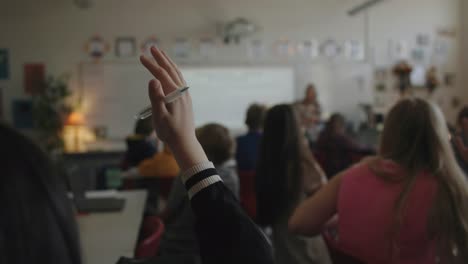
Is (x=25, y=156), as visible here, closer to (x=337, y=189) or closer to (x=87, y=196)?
(x=337, y=189)

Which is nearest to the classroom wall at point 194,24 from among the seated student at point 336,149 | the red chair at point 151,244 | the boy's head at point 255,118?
the seated student at point 336,149

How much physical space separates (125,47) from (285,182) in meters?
4.64

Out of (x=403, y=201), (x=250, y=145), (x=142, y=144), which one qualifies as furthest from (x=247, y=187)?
(x=403, y=201)

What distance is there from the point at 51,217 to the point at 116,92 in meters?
6.08

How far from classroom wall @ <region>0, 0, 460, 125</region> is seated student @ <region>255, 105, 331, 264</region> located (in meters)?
4.30

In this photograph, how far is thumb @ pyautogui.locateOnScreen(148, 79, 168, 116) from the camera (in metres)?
0.69

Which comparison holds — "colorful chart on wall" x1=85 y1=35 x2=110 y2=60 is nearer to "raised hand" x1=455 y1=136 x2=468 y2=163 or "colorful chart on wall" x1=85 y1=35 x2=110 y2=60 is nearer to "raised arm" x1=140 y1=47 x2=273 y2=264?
"raised hand" x1=455 y1=136 x2=468 y2=163

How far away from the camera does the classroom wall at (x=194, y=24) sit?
20.3ft

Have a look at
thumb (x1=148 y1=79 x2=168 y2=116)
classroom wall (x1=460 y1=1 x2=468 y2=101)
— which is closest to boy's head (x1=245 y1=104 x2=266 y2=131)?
thumb (x1=148 y1=79 x2=168 y2=116)

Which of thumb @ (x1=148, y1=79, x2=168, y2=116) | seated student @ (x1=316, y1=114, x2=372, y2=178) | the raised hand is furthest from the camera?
seated student @ (x1=316, y1=114, x2=372, y2=178)

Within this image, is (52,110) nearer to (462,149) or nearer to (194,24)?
(194,24)

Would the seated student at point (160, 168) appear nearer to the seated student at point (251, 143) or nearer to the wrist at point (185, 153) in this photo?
the seated student at point (251, 143)

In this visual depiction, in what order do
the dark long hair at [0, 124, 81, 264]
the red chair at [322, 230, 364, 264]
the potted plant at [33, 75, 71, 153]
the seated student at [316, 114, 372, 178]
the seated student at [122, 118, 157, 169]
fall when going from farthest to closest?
1. the potted plant at [33, 75, 71, 153]
2. the seated student at [316, 114, 372, 178]
3. the seated student at [122, 118, 157, 169]
4. the red chair at [322, 230, 364, 264]
5. the dark long hair at [0, 124, 81, 264]

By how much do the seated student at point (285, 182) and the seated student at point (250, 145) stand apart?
1.32 m
